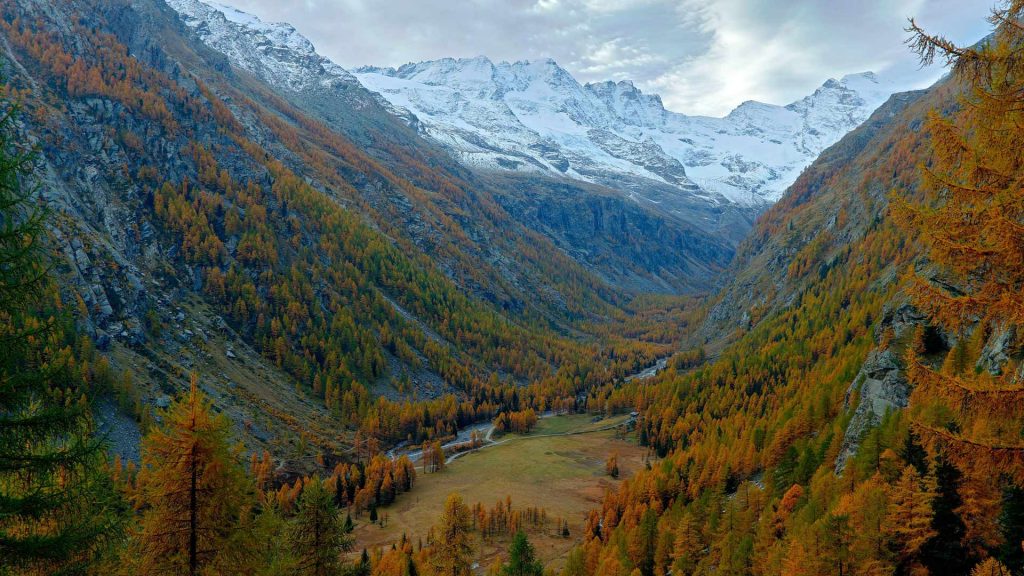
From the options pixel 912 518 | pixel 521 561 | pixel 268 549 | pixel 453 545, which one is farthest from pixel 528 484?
pixel 268 549

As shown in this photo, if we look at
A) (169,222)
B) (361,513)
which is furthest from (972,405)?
(169,222)

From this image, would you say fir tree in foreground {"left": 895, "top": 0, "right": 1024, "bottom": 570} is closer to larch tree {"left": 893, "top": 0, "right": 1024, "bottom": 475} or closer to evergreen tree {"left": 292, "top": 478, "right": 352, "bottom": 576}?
larch tree {"left": 893, "top": 0, "right": 1024, "bottom": 475}

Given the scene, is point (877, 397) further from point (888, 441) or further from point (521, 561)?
point (521, 561)

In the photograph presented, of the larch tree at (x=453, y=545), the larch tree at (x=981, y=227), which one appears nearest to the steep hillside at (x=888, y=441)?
the larch tree at (x=981, y=227)

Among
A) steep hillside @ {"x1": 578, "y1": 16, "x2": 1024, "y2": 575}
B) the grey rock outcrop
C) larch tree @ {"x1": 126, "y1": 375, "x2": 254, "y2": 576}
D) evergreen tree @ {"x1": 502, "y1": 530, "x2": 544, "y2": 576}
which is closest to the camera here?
steep hillside @ {"x1": 578, "y1": 16, "x2": 1024, "y2": 575}

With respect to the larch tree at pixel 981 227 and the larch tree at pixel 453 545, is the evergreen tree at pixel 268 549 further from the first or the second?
the larch tree at pixel 981 227

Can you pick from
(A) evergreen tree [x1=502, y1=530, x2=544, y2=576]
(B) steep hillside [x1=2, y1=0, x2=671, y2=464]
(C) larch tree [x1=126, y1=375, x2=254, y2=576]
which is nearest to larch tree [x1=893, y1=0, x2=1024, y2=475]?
A: (C) larch tree [x1=126, y1=375, x2=254, y2=576]
